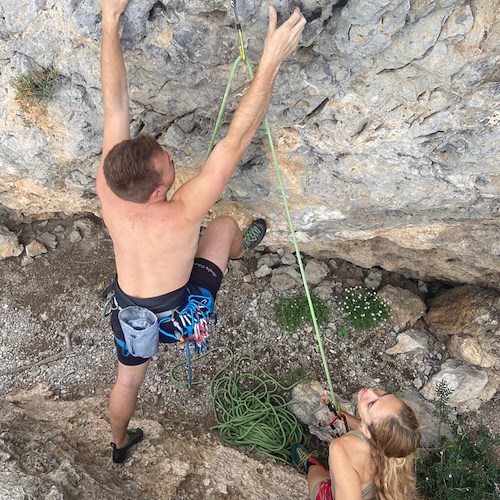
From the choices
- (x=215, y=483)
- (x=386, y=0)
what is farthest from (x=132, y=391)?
(x=386, y=0)

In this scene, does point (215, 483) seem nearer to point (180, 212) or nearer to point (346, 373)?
point (346, 373)

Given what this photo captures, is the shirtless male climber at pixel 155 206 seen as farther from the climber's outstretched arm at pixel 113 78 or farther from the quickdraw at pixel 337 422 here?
the quickdraw at pixel 337 422

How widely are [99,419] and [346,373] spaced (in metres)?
2.25

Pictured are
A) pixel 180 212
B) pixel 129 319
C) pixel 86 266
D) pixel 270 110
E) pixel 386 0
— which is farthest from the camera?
pixel 86 266

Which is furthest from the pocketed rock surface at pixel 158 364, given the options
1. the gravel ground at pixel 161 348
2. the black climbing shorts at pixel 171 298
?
the black climbing shorts at pixel 171 298

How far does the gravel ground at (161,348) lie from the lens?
4.67 metres

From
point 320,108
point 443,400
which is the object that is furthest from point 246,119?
Result: point 443,400

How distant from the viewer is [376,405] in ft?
9.77

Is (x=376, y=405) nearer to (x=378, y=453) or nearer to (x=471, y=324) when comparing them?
(x=378, y=453)

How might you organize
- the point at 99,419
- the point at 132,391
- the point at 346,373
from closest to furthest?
the point at 132,391, the point at 99,419, the point at 346,373

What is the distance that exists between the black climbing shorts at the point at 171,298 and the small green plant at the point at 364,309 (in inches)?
74.0

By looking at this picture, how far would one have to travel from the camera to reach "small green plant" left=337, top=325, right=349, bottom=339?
4.92 metres

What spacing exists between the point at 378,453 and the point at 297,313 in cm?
211

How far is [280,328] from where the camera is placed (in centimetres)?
500
